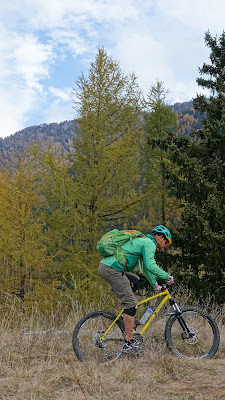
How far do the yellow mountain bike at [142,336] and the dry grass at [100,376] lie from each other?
162mm

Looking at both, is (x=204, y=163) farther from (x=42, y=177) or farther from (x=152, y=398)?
(x=152, y=398)

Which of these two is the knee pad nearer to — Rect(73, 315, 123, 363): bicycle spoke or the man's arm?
Rect(73, 315, 123, 363): bicycle spoke

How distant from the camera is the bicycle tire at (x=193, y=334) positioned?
179 inches

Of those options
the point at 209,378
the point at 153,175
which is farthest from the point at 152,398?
the point at 153,175

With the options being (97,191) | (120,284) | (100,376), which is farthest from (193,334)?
(97,191)

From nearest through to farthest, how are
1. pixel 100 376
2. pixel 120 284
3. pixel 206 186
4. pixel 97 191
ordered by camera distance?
pixel 100 376 → pixel 120 284 → pixel 206 186 → pixel 97 191

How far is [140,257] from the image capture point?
4.41 meters

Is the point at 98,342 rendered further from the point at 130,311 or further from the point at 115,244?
the point at 115,244

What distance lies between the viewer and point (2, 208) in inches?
485

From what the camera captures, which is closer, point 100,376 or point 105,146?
point 100,376

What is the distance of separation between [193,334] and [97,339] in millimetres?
1249

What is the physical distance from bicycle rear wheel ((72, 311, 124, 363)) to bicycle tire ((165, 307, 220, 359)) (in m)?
Answer: 0.64

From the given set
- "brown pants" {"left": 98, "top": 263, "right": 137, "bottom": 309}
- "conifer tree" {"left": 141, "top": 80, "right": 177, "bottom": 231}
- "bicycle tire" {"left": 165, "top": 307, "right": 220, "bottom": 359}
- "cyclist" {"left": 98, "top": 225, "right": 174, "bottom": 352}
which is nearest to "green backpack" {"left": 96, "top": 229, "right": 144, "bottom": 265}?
"cyclist" {"left": 98, "top": 225, "right": 174, "bottom": 352}

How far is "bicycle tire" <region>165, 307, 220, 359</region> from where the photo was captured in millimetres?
4543
